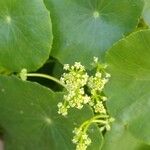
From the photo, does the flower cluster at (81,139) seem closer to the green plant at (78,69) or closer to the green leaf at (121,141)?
the green plant at (78,69)

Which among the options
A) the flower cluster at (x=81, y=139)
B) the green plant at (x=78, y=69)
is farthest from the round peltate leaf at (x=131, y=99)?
the flower cluster at (x=81, y=139)

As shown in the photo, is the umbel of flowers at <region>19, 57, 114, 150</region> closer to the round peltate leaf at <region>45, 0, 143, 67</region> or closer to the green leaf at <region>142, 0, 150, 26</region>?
the round peltate leaf at <region>45, 0, 143, 67</region>

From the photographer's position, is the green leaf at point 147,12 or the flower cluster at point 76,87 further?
the green leaf at point 147,12

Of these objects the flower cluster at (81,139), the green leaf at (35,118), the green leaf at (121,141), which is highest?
the green leaf at (35,118)

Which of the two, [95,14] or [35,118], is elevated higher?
[95,14]

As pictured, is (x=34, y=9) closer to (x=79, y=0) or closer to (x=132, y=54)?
(x=79, y=0)

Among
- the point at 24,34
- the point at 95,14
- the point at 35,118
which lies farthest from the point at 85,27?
the point at 35,118

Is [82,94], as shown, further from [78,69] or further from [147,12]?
[147,12]

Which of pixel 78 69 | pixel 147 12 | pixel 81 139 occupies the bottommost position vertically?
pixel 81 139
